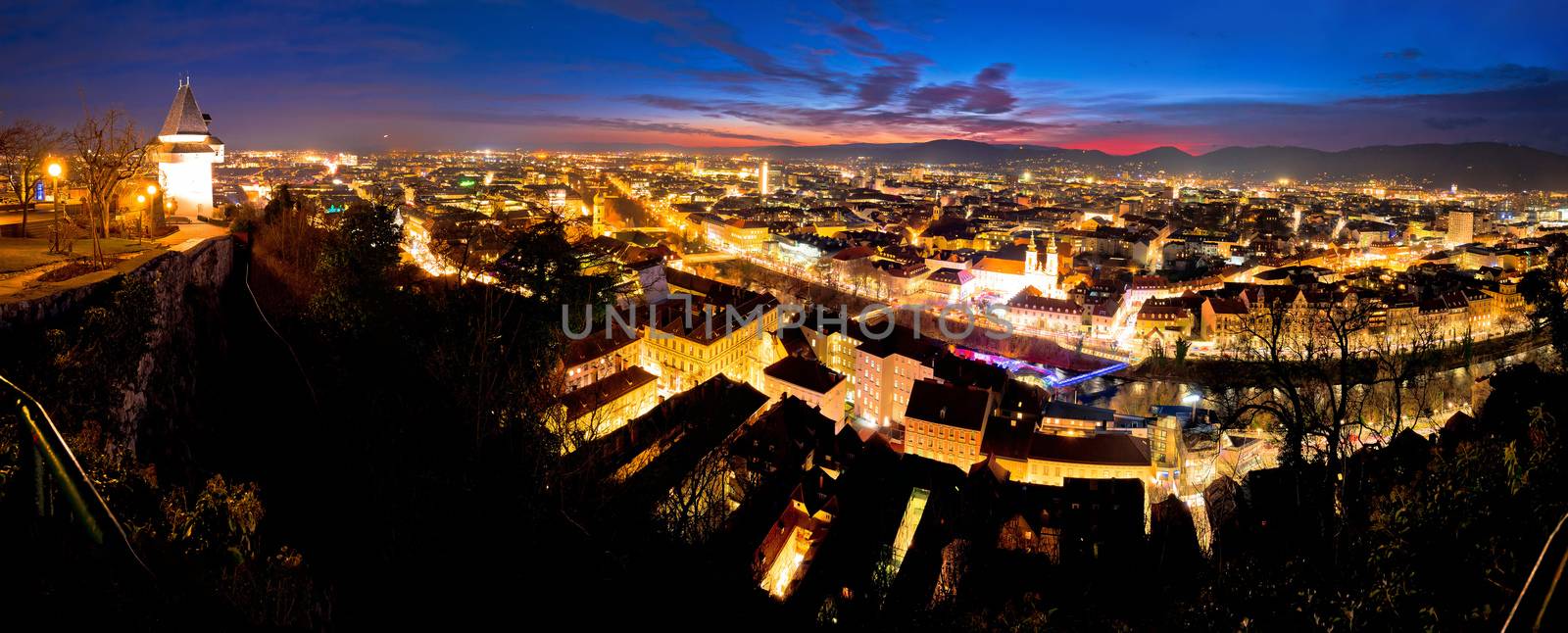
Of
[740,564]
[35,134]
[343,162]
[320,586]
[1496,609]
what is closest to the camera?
[1496,609]

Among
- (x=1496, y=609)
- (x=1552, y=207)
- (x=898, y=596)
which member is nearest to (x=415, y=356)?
(x=898, y=596)

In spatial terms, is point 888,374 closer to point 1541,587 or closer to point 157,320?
point 157,320

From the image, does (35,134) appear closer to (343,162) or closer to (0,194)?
(0,194)

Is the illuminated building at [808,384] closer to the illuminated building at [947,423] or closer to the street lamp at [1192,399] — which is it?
the illuminated building at [947,423]

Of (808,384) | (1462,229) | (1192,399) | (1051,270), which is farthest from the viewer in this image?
(1462,229)

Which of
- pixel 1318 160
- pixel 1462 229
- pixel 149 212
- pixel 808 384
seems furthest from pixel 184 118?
pixel 1318 160
